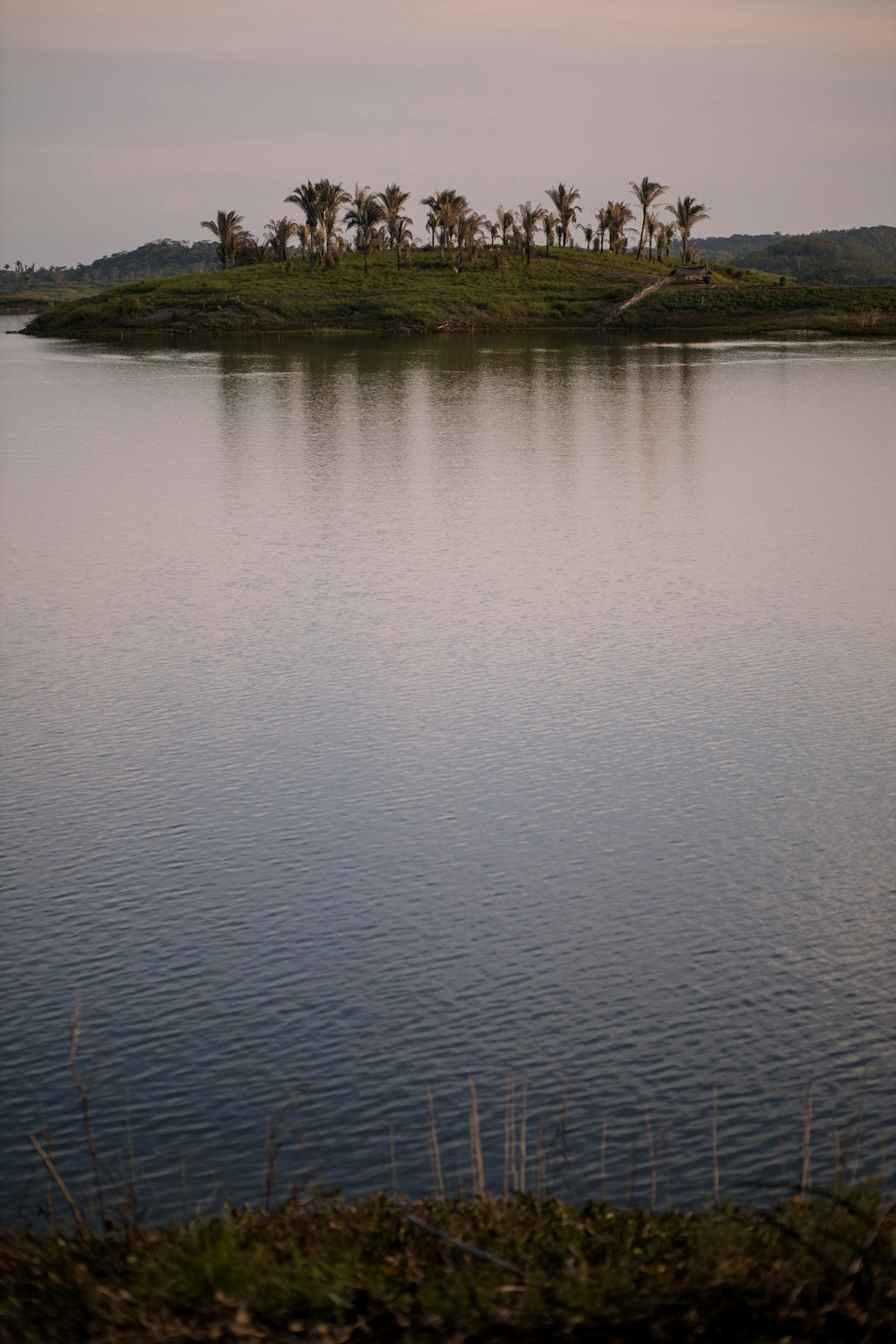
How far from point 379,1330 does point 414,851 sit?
7702 millimetres

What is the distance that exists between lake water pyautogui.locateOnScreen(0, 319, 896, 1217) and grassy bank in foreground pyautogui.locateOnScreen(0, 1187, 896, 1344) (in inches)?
34.2

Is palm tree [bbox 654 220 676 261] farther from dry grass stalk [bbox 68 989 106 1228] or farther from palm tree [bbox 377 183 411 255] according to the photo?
dry grass stalk [bbox 68 989 106 1228]

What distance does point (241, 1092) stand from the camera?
9.82 metres

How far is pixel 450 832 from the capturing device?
14406mm

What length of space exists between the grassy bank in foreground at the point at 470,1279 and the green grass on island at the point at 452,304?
4244 inches

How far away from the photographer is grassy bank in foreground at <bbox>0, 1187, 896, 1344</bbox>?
6336 millimetres

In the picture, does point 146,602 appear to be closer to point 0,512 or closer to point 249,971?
point 0,512

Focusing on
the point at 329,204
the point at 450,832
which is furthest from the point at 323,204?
the point at 450,832

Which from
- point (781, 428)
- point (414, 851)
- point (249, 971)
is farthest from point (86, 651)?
point (781, 428)

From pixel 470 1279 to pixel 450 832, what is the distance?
7.84 meters

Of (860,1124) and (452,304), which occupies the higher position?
(452,304)

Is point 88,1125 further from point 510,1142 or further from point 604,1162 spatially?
point 604,1162

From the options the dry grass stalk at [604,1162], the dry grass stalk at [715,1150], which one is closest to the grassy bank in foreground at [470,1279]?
the dry grass stalk at [715,1150]

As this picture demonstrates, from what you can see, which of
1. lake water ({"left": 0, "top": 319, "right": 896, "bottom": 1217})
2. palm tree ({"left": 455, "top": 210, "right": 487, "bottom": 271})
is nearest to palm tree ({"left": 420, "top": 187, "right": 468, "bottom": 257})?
palm tree ({"left": 455, "top": 210, "right": 487, "bottom": 271})
